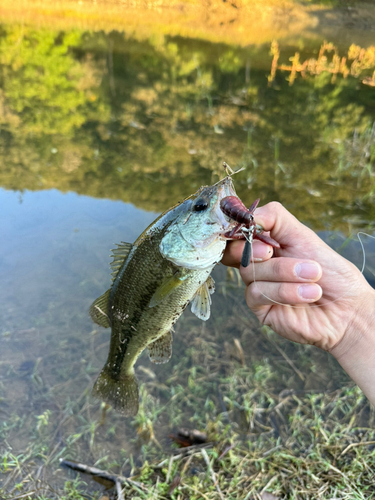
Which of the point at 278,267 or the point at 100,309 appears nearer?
the point at 278,267

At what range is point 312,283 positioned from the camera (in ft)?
6.63

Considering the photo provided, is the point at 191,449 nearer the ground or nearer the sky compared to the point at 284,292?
nearer the ground

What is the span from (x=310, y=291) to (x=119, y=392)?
168 cm

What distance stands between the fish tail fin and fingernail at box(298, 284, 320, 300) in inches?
59.5

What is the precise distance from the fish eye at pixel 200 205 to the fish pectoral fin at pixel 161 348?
3.45 ft

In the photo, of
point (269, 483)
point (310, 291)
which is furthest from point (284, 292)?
point (269, 483)

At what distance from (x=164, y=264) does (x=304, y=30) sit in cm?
3938

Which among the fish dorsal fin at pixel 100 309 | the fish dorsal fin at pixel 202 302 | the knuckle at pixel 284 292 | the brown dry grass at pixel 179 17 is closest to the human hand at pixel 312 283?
the knuckle at pixel 284 292

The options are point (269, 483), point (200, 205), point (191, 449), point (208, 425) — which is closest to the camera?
point (200, 205)

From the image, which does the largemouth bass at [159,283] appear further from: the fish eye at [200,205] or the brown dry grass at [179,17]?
the brown dry grass at [179,17]

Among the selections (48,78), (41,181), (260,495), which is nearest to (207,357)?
(260,495)

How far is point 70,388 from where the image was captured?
3.62 metres

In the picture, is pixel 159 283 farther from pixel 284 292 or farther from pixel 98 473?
pixel 98 473

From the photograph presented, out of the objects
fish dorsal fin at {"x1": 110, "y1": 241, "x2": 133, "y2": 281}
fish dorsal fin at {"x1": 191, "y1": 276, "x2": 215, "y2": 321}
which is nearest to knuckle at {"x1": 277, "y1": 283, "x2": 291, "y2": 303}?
fish dorsal fin at {"x1": 191, "y1": 276, "x2": 215, "y2": 321}
